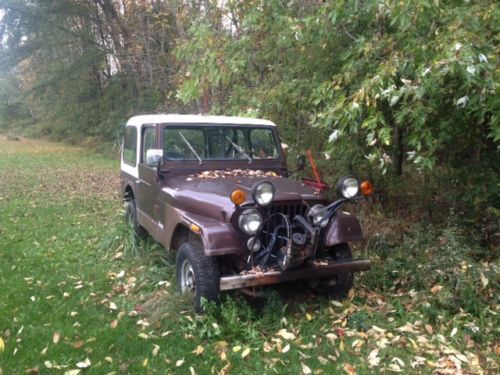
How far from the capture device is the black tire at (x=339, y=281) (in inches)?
182

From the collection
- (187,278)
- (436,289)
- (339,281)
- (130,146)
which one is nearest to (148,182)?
(130,146)

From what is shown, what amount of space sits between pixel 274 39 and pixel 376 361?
4.91m

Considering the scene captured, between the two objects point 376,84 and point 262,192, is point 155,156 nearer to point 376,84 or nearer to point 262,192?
point 262,192

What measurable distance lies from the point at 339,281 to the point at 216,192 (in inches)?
57.2

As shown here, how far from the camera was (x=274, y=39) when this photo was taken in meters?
7.11

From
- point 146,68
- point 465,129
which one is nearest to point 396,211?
point 465,129

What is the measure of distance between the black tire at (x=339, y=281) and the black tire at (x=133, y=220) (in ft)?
9.20

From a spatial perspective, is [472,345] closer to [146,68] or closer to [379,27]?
[379,27]

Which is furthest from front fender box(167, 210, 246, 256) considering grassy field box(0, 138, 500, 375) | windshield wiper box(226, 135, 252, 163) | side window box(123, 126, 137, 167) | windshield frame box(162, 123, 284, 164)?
side window box(123, 126, 137, 167)

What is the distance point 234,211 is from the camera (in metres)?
4.14

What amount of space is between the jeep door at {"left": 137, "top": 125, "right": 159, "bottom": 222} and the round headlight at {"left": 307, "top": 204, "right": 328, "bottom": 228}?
192cm

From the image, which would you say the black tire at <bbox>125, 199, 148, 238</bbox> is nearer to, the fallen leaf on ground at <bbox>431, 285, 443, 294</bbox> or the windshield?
the windshield

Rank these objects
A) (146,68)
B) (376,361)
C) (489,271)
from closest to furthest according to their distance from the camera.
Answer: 1. (376,361)
2. (489,271)
3. (146,68)

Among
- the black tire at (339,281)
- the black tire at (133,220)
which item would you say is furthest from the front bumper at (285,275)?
the black tire at (133,220)
